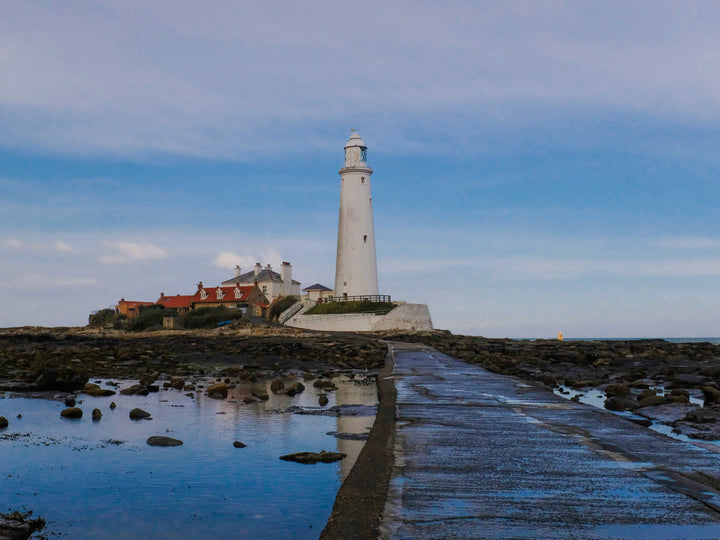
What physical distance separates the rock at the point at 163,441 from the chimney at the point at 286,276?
62.9m

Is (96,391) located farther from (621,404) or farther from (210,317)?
(210,317)

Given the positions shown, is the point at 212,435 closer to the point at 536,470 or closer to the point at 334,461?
the point at 334,461

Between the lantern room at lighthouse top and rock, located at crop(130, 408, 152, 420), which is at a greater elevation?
the lantern room at lighthouse top

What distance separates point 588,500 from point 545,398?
6.92 meters

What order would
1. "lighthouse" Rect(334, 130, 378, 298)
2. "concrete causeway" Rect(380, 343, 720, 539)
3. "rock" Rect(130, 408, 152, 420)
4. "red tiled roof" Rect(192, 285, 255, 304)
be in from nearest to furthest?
1. "concrete causeway" Rect(380, 343, 720, 539)
2. "rock" Rect(130, 408, 152, 420)
3. "lighthouse" Rect(334, 130, 378, 298)
4. "red tiled roof" Rect(192, 285, 255, 304)

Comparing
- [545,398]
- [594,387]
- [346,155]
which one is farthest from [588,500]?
[346,155]

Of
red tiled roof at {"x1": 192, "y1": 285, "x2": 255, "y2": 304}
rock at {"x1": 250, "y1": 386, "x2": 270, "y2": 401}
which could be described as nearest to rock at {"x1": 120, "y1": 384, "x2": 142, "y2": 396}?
rock at {"x1": 250, "y1": 386, "x2": 270, "y2": 401}

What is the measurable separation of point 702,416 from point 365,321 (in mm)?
41243

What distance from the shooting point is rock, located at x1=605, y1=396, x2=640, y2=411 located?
1149cm

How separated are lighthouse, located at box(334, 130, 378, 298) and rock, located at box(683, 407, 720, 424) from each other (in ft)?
148

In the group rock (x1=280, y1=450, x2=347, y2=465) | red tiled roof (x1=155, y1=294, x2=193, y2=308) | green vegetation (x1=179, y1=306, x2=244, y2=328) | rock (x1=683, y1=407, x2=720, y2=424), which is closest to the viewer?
rock (x1=280, y1=450, x2=347, y2=465)

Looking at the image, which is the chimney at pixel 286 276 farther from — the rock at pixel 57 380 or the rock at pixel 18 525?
the rock at pixel 18 525

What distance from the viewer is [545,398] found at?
11.5 meters

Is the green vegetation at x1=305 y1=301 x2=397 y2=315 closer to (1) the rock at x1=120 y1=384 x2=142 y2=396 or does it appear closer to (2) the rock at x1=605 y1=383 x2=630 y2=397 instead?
(1) the rock at x1=120 y1=384 x2=142 y2=396
